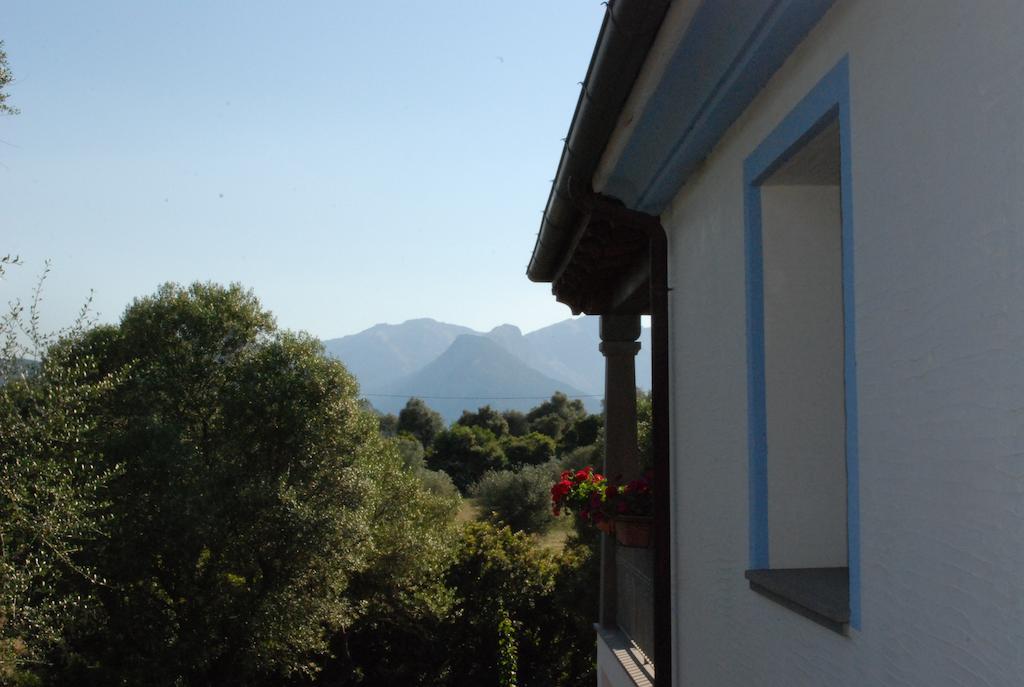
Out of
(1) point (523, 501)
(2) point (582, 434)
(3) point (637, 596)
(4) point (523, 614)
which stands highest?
(2) point (582, 434)

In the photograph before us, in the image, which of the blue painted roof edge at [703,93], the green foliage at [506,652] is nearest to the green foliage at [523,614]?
the green foliage at [506,652]

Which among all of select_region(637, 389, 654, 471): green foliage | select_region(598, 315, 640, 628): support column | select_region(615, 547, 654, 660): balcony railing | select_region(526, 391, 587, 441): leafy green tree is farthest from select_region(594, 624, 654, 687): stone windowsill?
select_region(526, 391, 587, 441): leafy green tree

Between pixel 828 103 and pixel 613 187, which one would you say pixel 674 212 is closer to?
pixel 613 187

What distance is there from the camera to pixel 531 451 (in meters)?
48.0

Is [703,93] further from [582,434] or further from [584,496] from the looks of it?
[582,434]

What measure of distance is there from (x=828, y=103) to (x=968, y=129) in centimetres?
68

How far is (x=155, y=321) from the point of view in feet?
63.3

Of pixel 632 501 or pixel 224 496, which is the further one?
pixel 224 496

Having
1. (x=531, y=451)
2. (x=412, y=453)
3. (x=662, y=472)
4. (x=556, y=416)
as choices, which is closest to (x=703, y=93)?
(x=662, y=472)

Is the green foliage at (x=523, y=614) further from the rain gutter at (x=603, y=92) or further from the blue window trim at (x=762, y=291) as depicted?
the blue window trim at (x=762, y=291)

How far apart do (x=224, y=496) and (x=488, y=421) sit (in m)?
42.3

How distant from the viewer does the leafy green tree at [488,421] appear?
58.5 meters

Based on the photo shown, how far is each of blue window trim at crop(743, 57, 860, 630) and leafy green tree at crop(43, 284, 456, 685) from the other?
563 inches

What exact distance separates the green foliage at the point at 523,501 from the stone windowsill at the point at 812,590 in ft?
104
